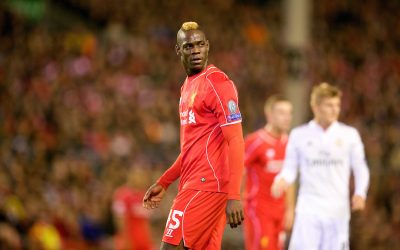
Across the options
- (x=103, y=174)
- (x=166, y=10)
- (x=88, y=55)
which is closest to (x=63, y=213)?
(x=103, y=174)

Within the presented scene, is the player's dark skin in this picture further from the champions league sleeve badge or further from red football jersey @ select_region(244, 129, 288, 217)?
red football jersey @ select_region(244, 129, 288, 217)

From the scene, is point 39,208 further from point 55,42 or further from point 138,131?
point 55,42

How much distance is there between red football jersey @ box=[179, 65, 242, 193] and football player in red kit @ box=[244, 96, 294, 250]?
3.04m

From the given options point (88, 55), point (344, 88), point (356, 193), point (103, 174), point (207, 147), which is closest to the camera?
point (207, 147)

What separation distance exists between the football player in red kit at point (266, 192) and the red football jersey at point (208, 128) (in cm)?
304

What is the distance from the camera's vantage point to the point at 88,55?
1836 cm

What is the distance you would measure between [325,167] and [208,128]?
2.26 meters

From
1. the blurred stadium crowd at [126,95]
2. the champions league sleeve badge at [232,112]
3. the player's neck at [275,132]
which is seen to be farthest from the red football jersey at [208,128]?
the blurred stadium crowd at [126,95]

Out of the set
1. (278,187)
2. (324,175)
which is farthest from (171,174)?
(324,175)

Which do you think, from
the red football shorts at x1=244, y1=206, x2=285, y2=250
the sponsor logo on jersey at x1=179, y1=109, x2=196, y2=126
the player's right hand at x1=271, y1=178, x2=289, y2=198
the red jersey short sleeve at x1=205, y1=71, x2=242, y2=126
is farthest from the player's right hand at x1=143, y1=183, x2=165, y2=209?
the red football shorts at x1=244, y1=206, x2=285, y2=250

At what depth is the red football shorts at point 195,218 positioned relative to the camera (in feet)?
20.8

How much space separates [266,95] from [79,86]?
406cm

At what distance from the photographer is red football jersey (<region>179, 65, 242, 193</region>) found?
20.7ft

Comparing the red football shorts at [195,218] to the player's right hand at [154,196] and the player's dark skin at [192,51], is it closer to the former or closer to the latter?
the player's dark skin at [192,51]
